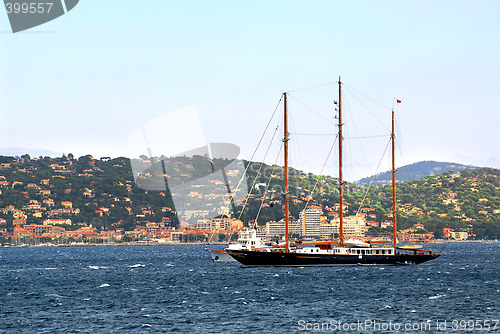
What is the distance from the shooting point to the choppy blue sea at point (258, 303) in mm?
42969

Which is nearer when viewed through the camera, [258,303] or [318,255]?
[258,303]

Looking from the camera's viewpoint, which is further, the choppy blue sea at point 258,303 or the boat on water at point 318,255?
the boat on water at point 318,255

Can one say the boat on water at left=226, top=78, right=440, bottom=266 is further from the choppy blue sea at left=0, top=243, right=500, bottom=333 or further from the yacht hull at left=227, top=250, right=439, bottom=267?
the choppy blue sea at left=0, top=243, right=500, bottom=333

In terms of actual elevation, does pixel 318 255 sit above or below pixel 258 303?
above

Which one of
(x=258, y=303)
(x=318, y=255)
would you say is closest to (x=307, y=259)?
(x=318, y=255)

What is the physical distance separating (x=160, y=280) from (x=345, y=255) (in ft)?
78.2

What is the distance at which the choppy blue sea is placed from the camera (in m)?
43.0

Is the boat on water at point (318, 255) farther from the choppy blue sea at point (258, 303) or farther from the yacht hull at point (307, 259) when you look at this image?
the choppy blue sea at point (258, 303)

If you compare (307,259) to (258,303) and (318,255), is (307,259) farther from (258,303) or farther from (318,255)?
(258,303)

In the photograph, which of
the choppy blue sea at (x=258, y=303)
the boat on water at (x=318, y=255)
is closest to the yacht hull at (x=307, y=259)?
the boat on water at (x=318, y=255)

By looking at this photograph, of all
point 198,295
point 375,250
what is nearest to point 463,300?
point 198,295

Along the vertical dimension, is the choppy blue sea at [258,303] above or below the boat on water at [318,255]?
below

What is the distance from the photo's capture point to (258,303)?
53219mm

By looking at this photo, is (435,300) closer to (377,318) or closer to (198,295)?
(377,318)
